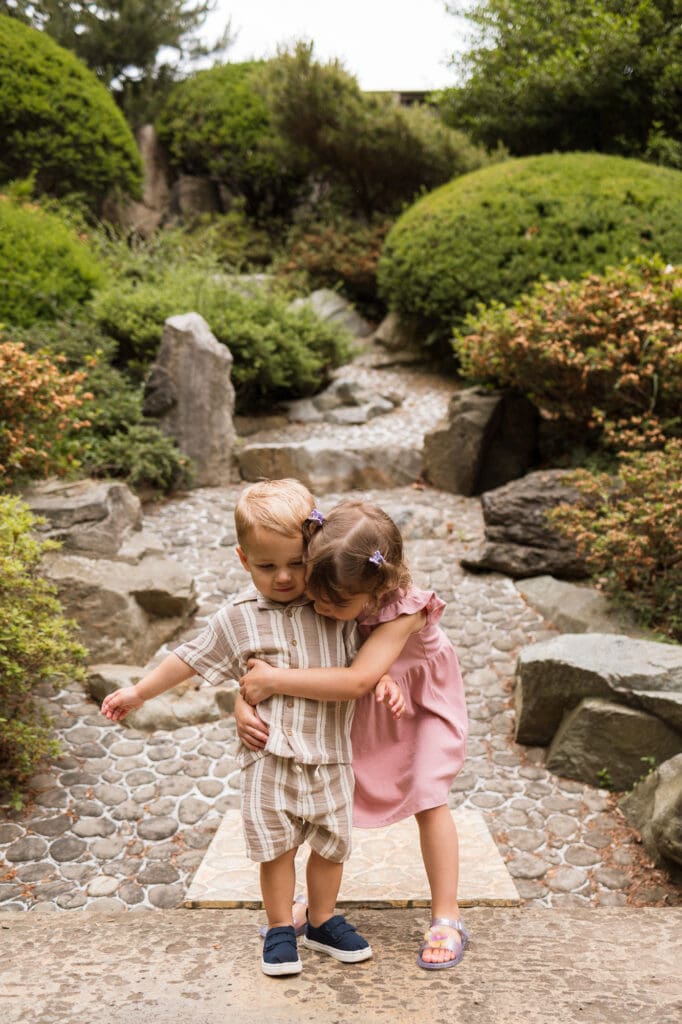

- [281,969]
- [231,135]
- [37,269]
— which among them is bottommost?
[281,969]

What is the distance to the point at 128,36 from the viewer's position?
12023 mm

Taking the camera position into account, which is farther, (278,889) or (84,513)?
(84,513)

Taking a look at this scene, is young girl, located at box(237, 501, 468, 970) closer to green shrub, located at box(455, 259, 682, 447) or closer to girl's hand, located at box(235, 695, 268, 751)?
girl's hand, located at box(235, 695, 268, 751)

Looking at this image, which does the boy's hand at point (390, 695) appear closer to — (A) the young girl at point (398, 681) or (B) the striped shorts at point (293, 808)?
(A) the young girl at point (398, 681)

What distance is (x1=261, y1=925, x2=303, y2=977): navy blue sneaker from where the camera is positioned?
174 cm

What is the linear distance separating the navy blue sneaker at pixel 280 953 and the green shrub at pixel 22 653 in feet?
4.92

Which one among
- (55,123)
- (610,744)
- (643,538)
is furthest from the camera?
(55,123)

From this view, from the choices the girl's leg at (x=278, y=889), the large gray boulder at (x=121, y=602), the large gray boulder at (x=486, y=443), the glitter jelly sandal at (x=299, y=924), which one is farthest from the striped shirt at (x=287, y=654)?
the large gray boulder at (x=486, y=443)

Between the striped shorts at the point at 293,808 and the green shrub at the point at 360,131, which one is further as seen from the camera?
the green shrub at the point at 360,131

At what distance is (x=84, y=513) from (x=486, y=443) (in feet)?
10.2

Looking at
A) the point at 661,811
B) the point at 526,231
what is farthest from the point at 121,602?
the point at 526,231

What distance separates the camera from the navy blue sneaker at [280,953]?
1736 millimetres

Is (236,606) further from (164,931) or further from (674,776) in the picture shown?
(674,776)

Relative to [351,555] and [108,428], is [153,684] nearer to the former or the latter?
[351,555]
